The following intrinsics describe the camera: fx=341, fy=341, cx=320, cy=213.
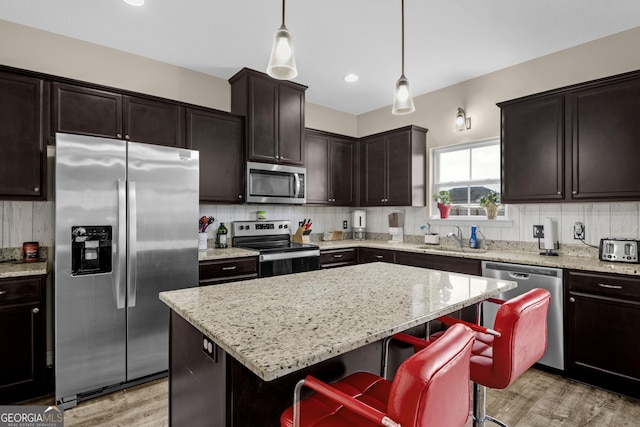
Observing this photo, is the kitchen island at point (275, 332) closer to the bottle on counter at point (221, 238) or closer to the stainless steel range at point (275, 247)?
the stainless steel range at point (275, 247)

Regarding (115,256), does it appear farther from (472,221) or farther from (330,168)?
(472,221)

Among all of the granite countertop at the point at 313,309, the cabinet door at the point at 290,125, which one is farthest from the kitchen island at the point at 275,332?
the cabinet door at the point at 290,125

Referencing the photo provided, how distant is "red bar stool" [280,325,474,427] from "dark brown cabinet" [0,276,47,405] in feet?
7.25

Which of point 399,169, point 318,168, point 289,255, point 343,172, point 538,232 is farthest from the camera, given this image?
point 343,172

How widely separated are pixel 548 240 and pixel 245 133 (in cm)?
312

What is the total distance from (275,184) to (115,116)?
64.5 inches

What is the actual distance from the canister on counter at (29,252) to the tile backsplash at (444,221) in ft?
0.34

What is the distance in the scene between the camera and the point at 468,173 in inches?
158

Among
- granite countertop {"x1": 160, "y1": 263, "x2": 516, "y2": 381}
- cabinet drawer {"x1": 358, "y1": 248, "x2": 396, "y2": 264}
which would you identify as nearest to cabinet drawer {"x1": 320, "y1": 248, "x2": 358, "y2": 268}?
cabinet drawer {"x1": 358, "y1": 248, "x2": 396, "y2": 264}

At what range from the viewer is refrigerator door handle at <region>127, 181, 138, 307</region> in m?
2.49

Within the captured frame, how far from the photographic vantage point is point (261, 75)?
3.67 meters

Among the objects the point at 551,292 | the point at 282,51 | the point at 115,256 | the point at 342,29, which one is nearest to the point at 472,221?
the point at 551,292

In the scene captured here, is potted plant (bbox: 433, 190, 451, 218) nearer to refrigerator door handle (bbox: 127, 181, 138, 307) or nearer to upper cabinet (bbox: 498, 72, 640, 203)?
upper cabinet (bbox: 498, 72, 640, 203)

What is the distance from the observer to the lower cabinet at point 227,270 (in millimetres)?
3000
